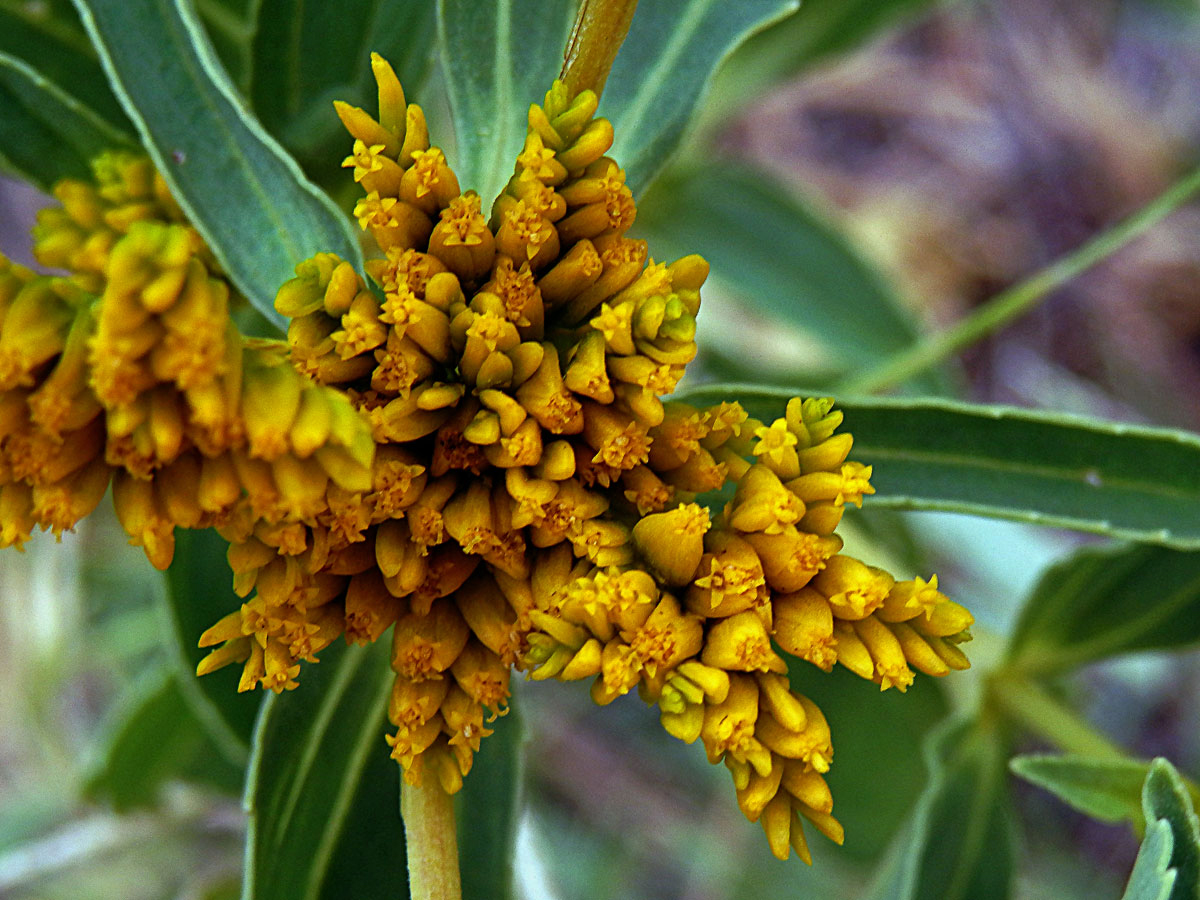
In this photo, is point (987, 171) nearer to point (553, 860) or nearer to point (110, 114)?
point (553, 860)

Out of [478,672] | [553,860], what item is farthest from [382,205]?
[553,860]

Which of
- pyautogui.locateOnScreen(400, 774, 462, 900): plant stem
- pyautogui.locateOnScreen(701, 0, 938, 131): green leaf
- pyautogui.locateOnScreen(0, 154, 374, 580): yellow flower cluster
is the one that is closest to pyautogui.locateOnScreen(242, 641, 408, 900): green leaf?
pyautogui.locateOnScreen(400, 774, 462, 900): plant stem

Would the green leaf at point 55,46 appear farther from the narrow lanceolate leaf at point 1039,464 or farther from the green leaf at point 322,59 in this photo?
the narrow lanceolate leaf at point 1039,464

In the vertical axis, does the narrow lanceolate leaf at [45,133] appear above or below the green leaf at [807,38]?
below

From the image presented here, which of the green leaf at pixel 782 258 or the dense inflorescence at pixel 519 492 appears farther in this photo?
the green leaf at pixel 782 258

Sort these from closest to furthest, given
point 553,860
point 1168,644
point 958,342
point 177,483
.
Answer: point 177,483
point 1168,644
point 958,342
point 553,860

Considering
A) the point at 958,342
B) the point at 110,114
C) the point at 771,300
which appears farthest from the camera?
the point at 771,300

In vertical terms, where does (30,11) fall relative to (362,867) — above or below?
above

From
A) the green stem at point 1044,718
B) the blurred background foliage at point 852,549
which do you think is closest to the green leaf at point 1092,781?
the blurred background foliage at point 852,549
